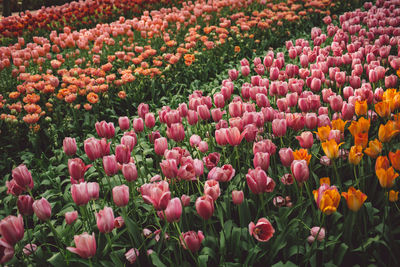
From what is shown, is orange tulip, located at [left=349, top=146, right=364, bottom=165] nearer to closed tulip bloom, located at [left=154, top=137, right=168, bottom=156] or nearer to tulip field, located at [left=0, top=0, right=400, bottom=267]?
tulip field, located at [left=0, top=0, right=400, bottom=267]

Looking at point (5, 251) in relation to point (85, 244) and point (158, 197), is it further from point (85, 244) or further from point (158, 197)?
point (158, 197)

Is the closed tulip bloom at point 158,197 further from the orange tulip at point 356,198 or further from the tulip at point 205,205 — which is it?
the orange tulip at point 356,198

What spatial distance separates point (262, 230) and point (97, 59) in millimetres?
3908

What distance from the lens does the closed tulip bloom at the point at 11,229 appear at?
1385 millimetres

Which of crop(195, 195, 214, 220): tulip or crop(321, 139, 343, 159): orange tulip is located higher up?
crop(321, 139, 343, 159): orange tulip

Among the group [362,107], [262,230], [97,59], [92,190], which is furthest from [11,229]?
[97,59]

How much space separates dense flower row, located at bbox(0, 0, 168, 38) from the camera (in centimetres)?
760

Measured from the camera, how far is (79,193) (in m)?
1.61

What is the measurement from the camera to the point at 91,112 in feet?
14.4

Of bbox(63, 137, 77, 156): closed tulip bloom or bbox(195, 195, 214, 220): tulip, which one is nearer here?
bbox(195, 195, 214, 220): tulip

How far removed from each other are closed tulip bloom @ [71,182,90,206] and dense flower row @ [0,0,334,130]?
2.17m

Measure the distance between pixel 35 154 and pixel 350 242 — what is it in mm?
3183

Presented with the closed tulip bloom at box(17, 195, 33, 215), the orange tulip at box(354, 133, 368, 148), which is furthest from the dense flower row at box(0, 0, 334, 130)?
the orange tulip at box(354, 133, 368, 148)

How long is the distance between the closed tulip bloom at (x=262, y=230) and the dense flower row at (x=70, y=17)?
24.6ft
